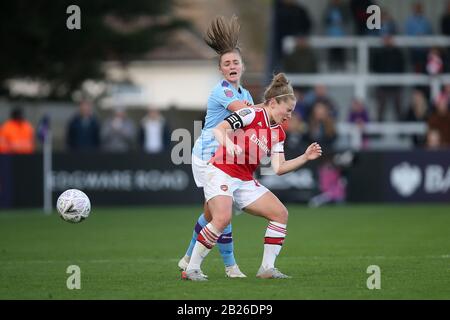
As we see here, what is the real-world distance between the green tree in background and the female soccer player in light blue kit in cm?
1872

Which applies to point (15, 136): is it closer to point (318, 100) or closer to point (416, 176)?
point (318, 100)

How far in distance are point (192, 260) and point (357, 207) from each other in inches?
492

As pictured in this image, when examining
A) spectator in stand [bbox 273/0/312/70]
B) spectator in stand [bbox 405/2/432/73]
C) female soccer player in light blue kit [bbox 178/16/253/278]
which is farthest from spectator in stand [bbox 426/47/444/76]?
female soccer player in light blue kit [bbox 178/16/253/278]

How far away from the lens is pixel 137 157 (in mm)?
22828

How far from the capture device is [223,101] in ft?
34.3

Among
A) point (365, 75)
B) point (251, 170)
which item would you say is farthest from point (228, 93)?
point (365, 75)

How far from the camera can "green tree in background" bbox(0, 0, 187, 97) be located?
29.8 m

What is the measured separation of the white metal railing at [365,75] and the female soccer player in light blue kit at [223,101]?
53.3 feet

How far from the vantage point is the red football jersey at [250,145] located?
10.1 metres

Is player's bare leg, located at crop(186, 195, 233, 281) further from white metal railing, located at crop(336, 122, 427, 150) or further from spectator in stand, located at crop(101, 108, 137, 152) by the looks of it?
white metal railing, located at crop(336, 122, 427, 150)

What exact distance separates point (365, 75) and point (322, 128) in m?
4.17
